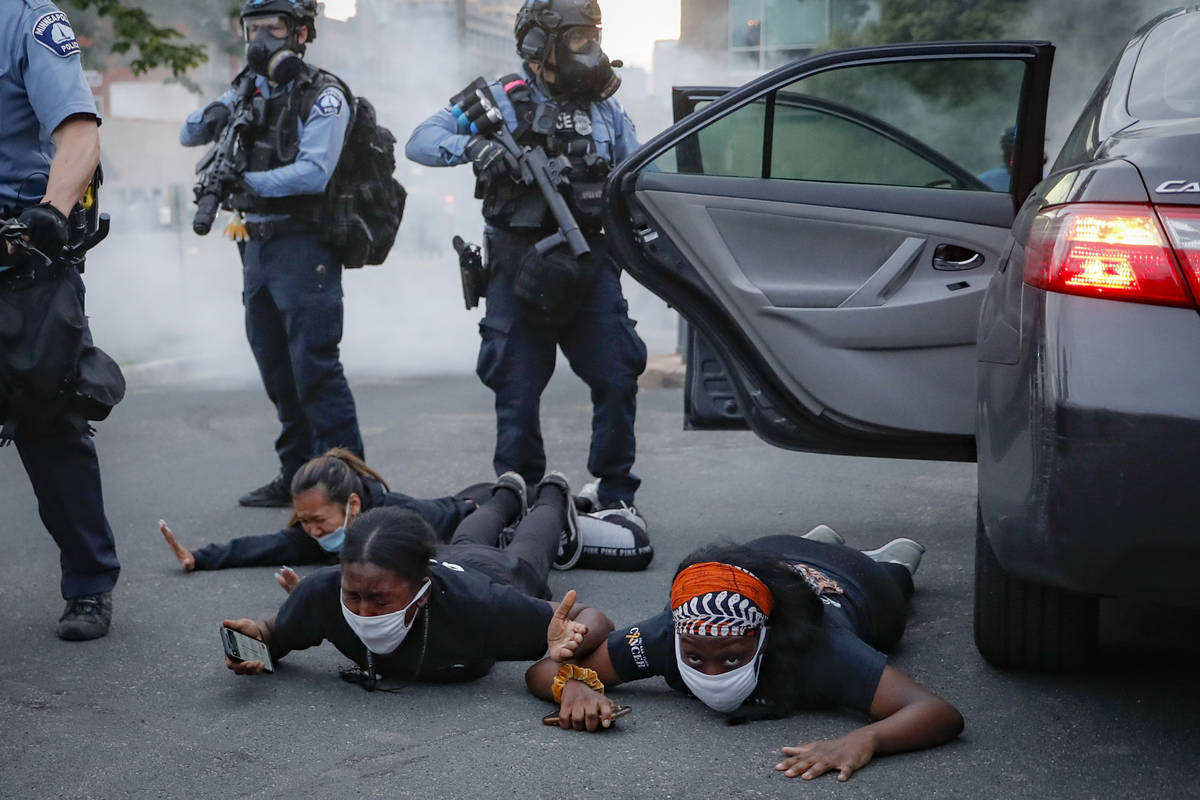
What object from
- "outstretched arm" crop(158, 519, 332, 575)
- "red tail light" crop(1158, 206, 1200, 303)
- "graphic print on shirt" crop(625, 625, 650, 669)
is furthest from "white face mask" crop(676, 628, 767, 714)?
"outstretched arm" crop(158, 519, 332, 575)

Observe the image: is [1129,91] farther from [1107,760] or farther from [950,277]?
[1107,760]

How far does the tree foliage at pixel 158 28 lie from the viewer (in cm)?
1216

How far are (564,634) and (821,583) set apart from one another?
649 mm

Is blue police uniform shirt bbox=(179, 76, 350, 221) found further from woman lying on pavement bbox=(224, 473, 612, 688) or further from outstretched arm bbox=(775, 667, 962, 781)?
outstretched arm bbox=(775, 667, 962, 781)

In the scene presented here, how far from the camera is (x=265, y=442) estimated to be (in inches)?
293

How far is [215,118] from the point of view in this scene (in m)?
5.64

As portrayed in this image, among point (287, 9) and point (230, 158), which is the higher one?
point (287, 9)

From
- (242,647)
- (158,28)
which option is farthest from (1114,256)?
(158,28)

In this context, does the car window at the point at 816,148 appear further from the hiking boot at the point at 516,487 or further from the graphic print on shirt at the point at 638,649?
the graphic print on shirt at the point at 638,649

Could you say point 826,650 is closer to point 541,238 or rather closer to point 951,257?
point 951,257

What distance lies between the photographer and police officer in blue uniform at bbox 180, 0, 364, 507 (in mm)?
5262

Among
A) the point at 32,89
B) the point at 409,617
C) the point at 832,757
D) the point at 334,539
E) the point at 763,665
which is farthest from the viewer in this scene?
the point at 334,539

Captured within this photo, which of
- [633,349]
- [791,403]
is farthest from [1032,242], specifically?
[633,349]

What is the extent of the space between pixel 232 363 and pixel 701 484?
668cm
